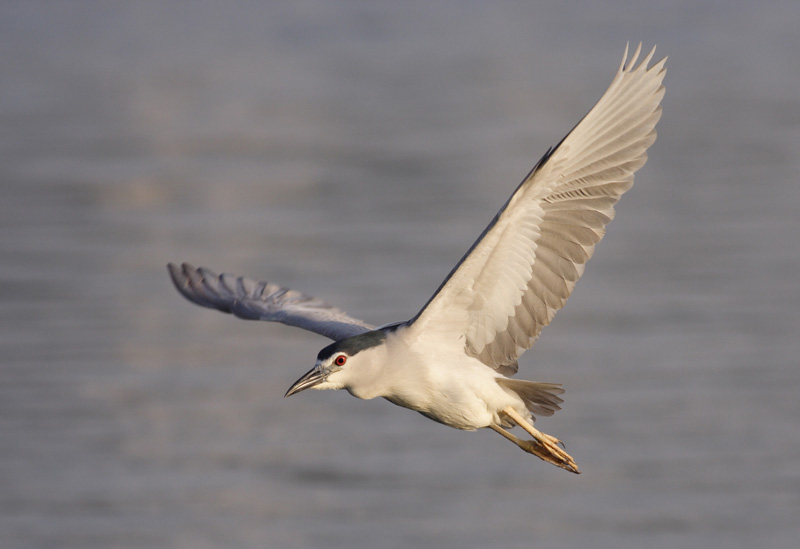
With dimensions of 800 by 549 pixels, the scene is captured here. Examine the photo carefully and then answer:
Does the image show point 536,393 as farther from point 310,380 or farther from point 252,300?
point 252,300

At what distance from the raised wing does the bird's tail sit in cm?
26

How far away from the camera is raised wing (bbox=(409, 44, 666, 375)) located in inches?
299

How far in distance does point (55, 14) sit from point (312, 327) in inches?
1038

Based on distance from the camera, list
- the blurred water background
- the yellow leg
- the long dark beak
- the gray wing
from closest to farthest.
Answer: the long dark beak → the yellow leg → the gray wing → the blurred water background

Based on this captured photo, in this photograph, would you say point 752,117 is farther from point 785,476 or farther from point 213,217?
point 785,476

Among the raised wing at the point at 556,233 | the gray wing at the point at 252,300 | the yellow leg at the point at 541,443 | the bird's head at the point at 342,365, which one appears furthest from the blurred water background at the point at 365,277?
the bird's head at the point at 342,365

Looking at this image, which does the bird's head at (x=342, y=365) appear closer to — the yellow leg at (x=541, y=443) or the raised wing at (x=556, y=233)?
the raised wing at (x=556, y=233)

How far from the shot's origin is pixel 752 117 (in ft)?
82.6

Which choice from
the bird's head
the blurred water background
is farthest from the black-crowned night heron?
the blurred water background

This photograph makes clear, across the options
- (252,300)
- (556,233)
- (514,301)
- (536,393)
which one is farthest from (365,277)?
(556,233)

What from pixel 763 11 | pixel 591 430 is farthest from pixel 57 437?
pixel 763 11

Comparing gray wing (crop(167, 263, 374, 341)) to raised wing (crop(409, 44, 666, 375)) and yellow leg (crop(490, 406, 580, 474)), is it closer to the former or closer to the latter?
raised wing (crop(409, 44, 666, 375))

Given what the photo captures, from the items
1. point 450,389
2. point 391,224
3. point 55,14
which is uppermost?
point 55,14

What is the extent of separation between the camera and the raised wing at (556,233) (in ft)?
24.9
